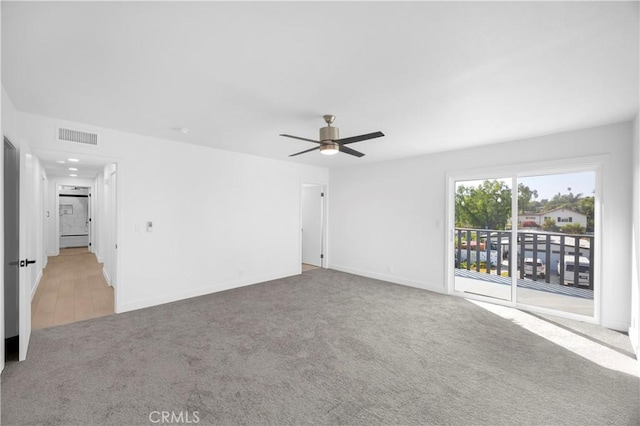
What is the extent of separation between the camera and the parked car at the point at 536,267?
4426 millimetres

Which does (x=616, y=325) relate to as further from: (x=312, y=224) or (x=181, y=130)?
(x=181, y=130)

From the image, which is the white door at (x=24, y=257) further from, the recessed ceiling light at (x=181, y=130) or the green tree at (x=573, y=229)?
the green tree at (x=573, y=229)

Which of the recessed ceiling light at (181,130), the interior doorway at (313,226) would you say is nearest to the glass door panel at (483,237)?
the interior doorway at (313,226)

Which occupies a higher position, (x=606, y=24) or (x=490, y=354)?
(x=606, y=24)

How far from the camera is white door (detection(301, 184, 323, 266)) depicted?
700 cm

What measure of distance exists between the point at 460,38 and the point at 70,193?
12.8 metres

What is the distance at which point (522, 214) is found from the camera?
14.0 ft

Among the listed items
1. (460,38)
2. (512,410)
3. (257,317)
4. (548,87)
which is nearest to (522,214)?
(548,87)

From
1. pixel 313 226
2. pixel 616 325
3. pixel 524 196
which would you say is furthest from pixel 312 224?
pixel 616 325

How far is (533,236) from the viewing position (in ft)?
14.2

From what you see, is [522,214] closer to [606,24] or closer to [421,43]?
[606,24]

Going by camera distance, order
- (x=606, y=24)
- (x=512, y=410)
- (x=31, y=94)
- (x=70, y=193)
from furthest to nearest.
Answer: (x=70, y=193)
(x=31, y=94)
(x=512, y=410)
(x=606, y=24)

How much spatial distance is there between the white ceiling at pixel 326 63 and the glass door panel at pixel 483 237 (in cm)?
132

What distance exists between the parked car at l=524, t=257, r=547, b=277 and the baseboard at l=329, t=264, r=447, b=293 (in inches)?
50.2
